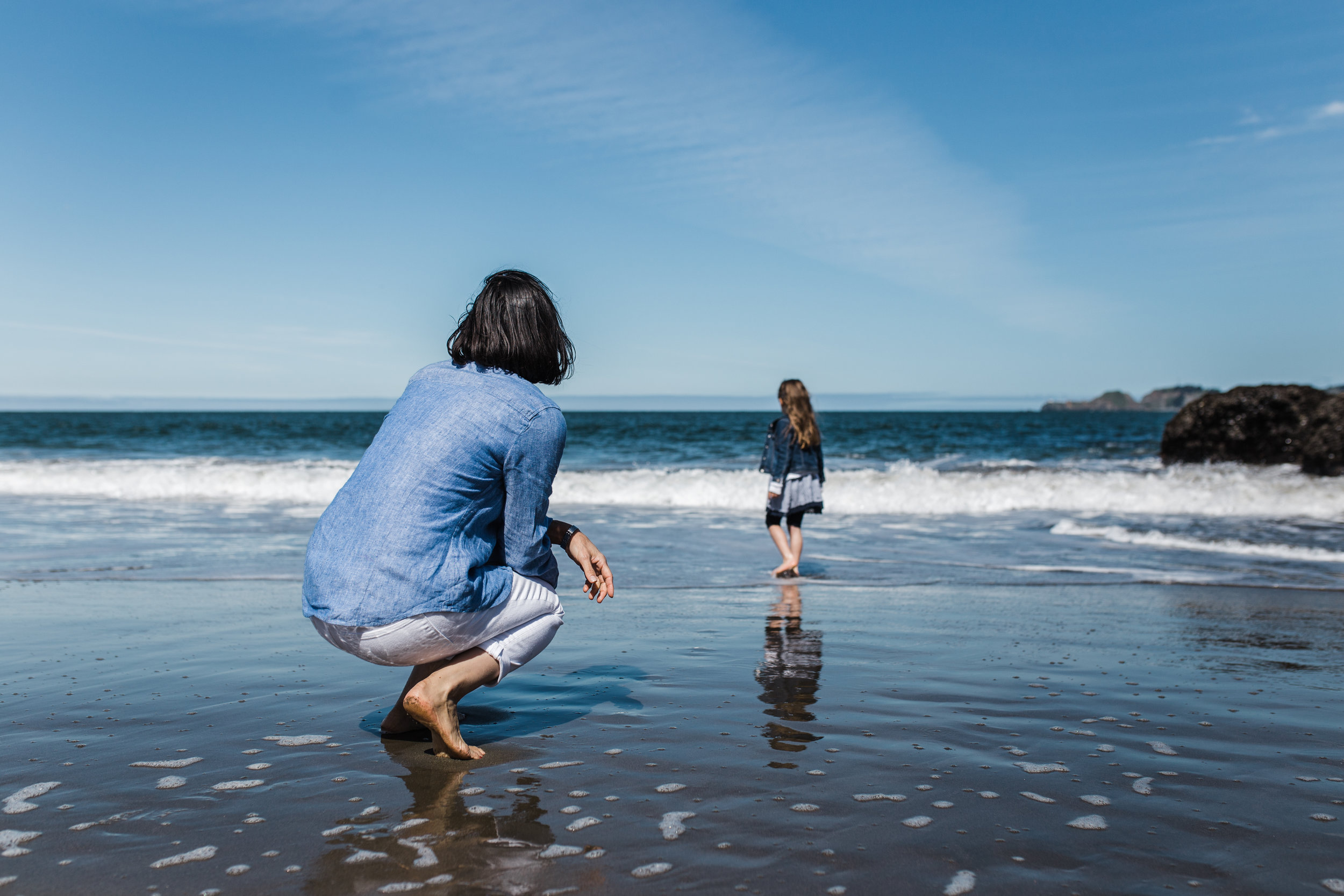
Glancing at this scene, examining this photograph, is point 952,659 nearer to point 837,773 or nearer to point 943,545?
point 837,773

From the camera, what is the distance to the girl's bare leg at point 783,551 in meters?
8.18

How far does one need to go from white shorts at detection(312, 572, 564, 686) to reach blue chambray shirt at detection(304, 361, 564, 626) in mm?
50

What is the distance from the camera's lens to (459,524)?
2779 millimetres

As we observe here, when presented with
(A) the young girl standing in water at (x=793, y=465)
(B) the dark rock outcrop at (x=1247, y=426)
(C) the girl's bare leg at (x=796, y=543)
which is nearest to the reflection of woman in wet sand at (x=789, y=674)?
(C) the girl's bare leg at (x=796, y=543)

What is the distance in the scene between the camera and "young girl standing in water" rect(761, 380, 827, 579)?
8.68 m

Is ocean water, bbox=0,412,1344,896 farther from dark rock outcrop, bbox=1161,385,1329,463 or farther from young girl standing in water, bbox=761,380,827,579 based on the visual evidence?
dark rock outcrop, bbox=1161,385,1329,463

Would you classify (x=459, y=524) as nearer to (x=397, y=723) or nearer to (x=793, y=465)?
(x=397, y=723)

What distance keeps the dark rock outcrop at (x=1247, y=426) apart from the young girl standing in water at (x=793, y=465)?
701 inches

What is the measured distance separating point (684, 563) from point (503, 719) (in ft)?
17.0

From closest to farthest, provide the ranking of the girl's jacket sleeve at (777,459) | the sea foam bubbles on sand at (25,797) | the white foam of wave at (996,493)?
the sea foam bubbles on sand at (25,797) < the girl's jacket sleeve at (777,459) < the white foam of wave at (996,493)

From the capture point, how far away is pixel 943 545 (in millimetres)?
10234

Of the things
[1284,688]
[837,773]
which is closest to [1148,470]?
[1284,688]

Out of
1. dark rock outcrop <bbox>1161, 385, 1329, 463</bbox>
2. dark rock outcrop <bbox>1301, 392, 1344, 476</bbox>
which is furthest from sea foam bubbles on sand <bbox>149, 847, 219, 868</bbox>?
dark rock outcrop <bbox>1161, 385, 1329, 463</bbox>

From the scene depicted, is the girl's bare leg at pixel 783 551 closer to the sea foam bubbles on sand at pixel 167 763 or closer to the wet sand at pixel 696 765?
the wet sand at pixel 696 765
